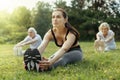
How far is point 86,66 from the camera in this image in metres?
7.90

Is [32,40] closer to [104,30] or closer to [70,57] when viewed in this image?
[104,30]

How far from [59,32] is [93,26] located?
33.9 m

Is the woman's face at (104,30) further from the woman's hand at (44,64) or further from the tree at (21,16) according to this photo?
the tree at (21,16)

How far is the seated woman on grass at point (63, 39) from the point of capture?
769 centimetres

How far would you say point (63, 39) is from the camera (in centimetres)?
835

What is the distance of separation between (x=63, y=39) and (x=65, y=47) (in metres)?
0.68

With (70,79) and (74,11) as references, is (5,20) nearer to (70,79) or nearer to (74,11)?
(74,11)

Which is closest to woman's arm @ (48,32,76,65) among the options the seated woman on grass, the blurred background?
the seated woman on grass

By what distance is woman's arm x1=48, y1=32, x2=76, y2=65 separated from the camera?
7.34 meters

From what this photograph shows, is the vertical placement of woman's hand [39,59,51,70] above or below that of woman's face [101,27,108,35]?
above

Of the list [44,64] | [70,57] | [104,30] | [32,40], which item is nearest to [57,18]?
[70,57]

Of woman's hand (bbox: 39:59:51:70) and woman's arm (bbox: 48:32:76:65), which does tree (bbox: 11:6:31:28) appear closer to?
woman's arm (bbox: 48:32:76:65)

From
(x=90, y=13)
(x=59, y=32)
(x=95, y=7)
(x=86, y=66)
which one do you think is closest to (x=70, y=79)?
(x=86, y=66)

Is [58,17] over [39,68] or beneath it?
over
